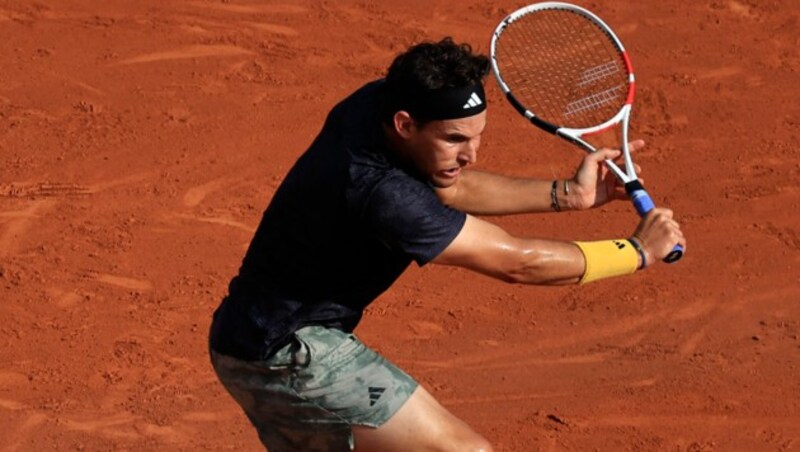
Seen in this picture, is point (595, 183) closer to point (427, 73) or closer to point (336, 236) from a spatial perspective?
point (427, 73)

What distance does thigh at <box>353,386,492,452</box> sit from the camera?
18.5 ft

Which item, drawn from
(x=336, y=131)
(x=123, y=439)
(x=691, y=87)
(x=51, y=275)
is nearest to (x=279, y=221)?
(x=336, y=131)

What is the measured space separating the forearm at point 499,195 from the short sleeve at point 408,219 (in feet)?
3.17

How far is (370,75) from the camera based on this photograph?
1079 cm

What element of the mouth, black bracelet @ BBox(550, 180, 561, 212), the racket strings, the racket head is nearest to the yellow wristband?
the mouth

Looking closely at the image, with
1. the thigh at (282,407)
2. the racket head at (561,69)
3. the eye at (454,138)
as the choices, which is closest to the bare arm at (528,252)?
the eye at (454,138)

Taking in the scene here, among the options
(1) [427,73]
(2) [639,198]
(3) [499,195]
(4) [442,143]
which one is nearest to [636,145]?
(2) [639,198]

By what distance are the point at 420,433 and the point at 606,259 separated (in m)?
1.02

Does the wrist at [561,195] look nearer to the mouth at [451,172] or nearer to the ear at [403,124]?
the mouth at [451,172]

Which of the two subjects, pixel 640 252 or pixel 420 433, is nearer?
pixel 420 433

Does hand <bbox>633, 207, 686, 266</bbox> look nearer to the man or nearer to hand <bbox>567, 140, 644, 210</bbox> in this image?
the man

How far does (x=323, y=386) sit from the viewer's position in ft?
18.7

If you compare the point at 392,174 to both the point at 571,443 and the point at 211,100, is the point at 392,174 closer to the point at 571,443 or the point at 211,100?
the point at 571,443

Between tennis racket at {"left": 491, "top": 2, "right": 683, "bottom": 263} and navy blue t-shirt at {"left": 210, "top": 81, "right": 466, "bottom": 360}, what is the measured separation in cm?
164
